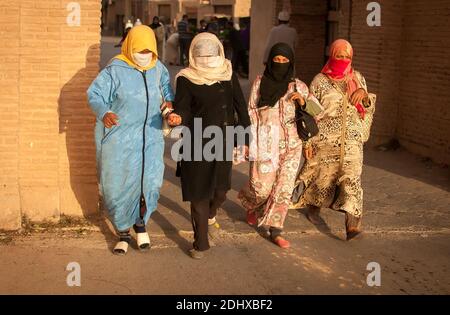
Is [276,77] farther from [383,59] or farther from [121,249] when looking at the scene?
[383,59]

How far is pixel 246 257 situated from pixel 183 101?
4.11 ft

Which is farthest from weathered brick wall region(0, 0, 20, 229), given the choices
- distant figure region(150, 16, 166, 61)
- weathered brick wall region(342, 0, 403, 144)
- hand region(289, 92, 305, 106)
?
distant figure region(150, 16, 166, 61)

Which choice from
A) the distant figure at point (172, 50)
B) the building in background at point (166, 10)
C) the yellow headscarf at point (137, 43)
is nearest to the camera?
the yellow headscarf at point (137, 43)

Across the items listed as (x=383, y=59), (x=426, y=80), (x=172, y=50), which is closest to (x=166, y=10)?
(x=172, y=50)

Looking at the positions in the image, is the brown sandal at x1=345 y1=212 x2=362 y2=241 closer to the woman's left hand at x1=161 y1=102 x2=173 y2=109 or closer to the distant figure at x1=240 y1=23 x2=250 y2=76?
the woman's left hand at x1=161 y1=102 x2=173 y2=109

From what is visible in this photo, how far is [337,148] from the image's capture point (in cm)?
614

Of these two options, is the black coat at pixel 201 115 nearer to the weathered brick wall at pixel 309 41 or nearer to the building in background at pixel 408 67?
the building in background at pixel 408 67

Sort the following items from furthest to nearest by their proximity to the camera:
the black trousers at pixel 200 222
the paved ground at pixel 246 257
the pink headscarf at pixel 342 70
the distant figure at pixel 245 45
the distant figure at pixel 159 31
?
the distant figure at pixel 159 31 < the distant figure at pixel 245 45 < the pink headscarf at pixel 342 70 < the black trousers at pixel 200 222 < the paved ground at pixel 246 257

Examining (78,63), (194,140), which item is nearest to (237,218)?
(194,140)

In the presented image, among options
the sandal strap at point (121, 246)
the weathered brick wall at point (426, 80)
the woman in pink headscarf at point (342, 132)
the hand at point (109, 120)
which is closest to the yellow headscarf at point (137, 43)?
the hand at point (109, 120)

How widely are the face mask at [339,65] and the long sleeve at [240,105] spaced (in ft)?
2.87

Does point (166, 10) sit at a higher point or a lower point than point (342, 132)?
higher

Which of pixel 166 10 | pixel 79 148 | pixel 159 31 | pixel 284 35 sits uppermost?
pixel 166 10

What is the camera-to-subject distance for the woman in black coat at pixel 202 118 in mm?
5445
